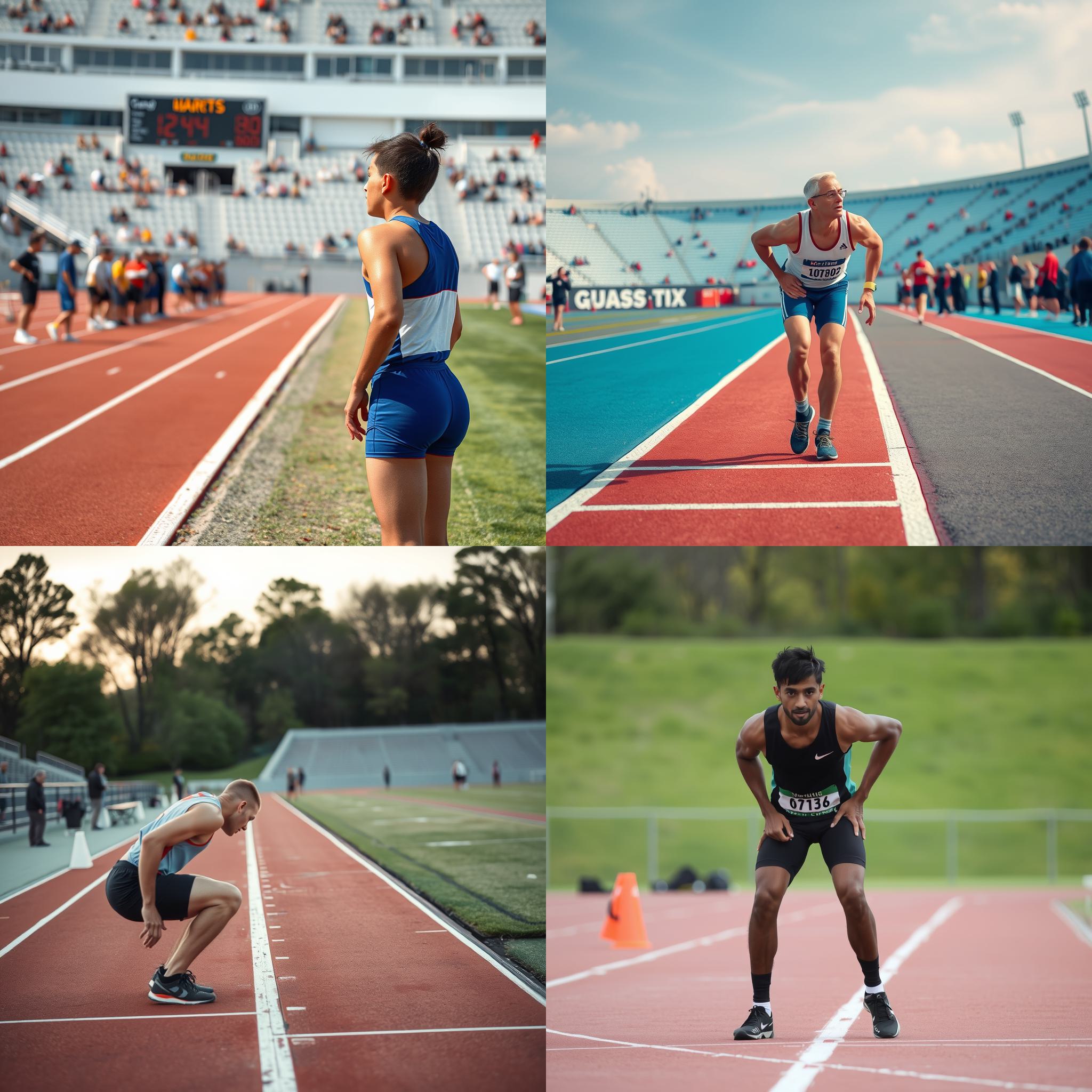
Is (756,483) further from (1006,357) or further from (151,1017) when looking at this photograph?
(151,1017)

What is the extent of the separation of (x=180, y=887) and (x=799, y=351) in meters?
4.82

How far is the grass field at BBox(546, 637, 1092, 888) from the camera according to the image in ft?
86.9

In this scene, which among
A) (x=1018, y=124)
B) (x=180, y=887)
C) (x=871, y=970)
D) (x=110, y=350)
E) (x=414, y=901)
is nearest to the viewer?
(x=871, y=970)

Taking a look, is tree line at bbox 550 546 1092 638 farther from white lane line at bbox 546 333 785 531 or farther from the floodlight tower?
the floodlight tower

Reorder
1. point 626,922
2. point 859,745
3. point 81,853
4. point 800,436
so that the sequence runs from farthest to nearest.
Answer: point 859,745
point 626,922
point 800,436
point 81,853

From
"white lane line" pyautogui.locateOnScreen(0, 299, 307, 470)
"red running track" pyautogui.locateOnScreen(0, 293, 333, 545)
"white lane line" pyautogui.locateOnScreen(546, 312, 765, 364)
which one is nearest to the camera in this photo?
"red running track" pyautogui.locateOnScreen(0, 293, 333, 545)

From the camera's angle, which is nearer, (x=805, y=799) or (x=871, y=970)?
(x=871, y=970)

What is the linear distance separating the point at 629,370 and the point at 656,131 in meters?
1.74

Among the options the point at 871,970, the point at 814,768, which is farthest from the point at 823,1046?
the point at 814,768

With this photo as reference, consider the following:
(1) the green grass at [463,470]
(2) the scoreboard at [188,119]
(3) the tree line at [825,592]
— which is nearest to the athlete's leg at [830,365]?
(1) the green grass at [463,470]

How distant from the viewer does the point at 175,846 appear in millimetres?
5797

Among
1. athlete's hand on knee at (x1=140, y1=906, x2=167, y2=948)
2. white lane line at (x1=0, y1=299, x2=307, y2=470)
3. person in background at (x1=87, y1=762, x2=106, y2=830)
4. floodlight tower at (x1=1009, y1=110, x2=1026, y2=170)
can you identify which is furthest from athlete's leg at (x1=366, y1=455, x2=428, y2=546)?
floodlight tower at (x1=1009, y1=110, x2=1026, y2=170)

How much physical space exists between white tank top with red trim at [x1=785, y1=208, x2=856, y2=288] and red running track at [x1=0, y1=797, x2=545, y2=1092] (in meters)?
4.58

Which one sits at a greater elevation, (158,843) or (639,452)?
(639,452)
